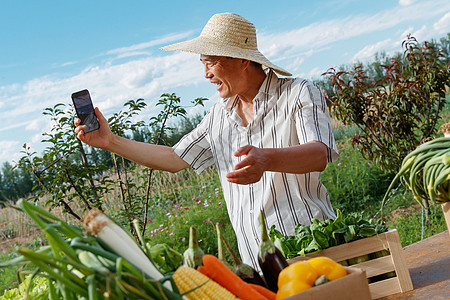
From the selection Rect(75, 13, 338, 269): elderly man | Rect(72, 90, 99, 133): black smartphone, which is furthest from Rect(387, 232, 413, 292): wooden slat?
Rect(72, 90, 99, 133): black smartphone

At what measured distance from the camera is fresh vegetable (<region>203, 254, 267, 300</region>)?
1.05 m

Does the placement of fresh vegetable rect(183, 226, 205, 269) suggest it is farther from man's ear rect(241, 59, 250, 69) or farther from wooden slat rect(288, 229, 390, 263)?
man's ear rect(241, 59, 250, 69)

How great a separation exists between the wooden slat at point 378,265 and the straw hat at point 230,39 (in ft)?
3.94

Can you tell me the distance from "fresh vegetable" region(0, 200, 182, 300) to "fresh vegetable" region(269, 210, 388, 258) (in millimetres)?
758

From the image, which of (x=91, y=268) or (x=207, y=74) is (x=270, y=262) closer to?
(x=91, y=268)

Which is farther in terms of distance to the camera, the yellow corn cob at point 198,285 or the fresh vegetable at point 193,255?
the fresh vegetable at point 193,255

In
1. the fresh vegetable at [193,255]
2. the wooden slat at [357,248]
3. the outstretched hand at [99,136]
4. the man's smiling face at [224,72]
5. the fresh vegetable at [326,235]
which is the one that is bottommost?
the wooden slat at [357,248]

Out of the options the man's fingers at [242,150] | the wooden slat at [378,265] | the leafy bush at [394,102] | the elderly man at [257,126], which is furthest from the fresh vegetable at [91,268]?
the leafy bush at [394,102]

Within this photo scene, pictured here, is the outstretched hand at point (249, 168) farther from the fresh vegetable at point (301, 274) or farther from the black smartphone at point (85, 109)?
the black smartphone at point (85, 109)

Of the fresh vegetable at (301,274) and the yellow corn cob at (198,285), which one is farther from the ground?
the yellow corn cob at (198,285)

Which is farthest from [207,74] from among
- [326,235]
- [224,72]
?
[326,235]

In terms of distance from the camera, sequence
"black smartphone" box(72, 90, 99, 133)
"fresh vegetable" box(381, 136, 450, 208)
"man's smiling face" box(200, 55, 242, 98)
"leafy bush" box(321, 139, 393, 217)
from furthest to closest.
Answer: "leafy bush" box(321, 139, 393, 217) → "man's smiling face" box(200, 55, 242, 98) → "black smartphone" box(72, 90, 99, 133) → "fresh vegetable" box(381, 136, 450, 208)

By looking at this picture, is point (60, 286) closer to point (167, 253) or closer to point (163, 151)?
point (167, 253)

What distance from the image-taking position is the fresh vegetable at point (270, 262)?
3.89ft
